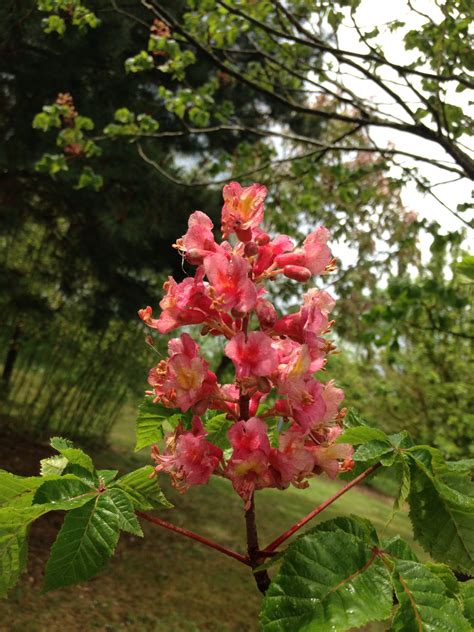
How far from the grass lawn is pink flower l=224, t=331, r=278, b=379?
4.32 meters

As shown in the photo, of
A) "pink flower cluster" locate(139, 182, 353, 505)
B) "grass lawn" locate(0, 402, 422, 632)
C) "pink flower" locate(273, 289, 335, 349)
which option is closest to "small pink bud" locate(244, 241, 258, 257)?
"pink flower cluster" locate(139, 182, 353, 505)

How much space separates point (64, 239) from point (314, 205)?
323 centimetres

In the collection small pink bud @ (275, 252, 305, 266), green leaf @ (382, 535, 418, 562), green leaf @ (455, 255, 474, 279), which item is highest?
green leaf @ (455, 255, 474, 279)

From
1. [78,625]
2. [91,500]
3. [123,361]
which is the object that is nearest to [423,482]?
[91,500]

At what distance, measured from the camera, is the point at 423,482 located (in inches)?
39.7

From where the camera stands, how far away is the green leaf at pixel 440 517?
98 cm

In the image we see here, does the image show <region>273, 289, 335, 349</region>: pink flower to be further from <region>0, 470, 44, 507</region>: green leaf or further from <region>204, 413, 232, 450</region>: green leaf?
<region>0, 470, 44, 507</region>: green leaf

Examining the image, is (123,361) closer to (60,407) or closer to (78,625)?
(60,407)

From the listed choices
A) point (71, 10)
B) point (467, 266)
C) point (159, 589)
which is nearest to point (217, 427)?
point (467, 266)

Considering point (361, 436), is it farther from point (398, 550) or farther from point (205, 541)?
point (205, 541)

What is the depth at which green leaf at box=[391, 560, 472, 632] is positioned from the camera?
2.37ft

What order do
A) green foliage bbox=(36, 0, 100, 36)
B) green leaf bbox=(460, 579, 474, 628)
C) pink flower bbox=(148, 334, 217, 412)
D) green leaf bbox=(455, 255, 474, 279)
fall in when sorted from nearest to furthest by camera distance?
green leaf bbox=(460, 579, 474, 628) < pink flower bbox=(148, 334, 217, 412) < green leaf bbox=(455, 255, 474, 279) < green foliage bbox=(36, 0, 100, 36)

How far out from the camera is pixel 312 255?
1032mm

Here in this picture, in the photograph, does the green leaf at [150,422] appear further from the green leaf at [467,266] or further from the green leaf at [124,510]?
the green leaf at [467,266]
